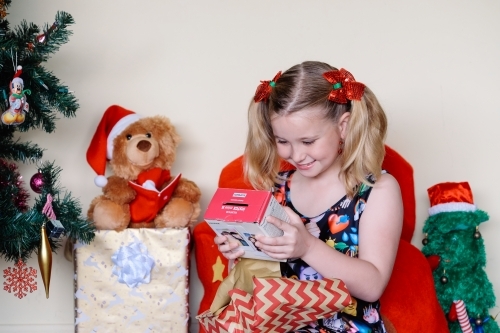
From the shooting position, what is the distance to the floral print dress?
1.24 meters

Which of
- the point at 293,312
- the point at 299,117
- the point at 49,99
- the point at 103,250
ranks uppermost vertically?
the point at 299,117

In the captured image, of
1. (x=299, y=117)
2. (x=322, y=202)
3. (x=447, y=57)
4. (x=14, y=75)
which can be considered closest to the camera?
(x=299, y=117)

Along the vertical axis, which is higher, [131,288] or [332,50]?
[332,50]

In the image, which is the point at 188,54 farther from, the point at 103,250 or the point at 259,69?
the point at 103,250

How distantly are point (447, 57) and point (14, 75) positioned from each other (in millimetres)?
1213

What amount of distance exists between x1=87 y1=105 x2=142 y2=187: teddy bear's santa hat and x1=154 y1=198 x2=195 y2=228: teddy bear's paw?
181mm

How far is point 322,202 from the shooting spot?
135 centimetres

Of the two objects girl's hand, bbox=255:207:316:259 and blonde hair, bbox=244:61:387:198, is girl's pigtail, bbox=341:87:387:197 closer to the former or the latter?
blonde hair, bbox=244:61:387:198

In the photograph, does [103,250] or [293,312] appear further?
[103,250]

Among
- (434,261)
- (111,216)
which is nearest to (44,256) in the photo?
(111,216)

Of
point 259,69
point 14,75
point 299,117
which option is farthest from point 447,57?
point 14,75

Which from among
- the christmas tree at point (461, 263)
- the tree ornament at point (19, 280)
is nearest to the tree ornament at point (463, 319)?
the christmas tree at point (461, 263)

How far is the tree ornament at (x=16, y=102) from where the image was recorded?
1.42 meters

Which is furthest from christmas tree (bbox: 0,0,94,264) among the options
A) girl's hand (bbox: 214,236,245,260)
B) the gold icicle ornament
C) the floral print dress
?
the floral print dress
